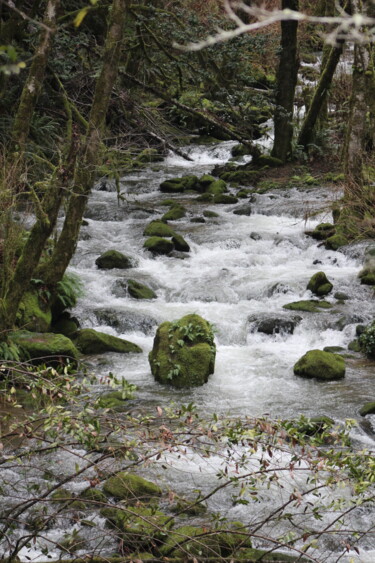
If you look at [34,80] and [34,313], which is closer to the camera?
[34,80]

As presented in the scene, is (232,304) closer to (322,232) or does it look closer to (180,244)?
(180,244)

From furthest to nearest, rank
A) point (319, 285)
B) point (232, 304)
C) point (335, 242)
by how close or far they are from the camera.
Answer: point (335, 242)
point (319, 285)
point (232, 304)

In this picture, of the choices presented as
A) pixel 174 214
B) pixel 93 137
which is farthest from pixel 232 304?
pixel 174 214

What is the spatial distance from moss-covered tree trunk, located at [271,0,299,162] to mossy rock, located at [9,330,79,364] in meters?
13.3

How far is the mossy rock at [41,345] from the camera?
29.1ft

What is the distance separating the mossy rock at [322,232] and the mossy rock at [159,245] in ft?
11.2

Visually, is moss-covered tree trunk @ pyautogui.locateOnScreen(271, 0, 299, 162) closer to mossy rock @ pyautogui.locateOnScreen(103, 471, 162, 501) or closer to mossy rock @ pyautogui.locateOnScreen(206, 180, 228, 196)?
mossy rock @ pyautogui.locateOnScreen(206, 180, 228, 196)

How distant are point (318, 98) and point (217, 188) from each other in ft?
13.0

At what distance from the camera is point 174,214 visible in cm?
1762

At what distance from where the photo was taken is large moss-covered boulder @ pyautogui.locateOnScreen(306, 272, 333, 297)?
42.1 ft

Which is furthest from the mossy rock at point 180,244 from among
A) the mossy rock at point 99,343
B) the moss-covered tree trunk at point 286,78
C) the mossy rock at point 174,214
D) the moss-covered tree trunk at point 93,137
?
the moss-covered tree trunk at point 286,78

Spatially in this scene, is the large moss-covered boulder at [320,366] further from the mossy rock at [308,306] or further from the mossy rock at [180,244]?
the mossy rock at [180,244]

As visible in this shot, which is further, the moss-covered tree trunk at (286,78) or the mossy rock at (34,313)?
the moss-covered tree trunk at (286,78)

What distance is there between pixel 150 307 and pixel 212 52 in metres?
8.32
